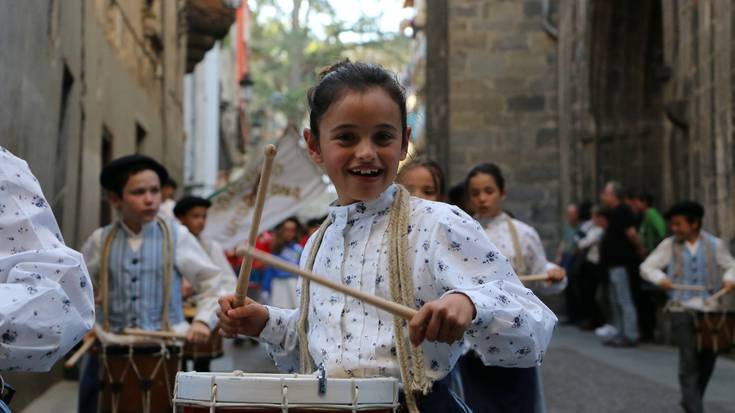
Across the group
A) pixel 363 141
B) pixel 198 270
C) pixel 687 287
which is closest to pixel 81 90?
pixel 198 270

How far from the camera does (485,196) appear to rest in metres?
6.91

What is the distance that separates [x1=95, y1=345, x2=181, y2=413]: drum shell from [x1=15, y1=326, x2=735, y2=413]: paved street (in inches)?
82.7

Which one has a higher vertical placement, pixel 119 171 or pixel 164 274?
pixel 119 171

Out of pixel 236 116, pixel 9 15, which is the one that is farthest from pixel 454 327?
pixel 236 116

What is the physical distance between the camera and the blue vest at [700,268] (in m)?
8.82

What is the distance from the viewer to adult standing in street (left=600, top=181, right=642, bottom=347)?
1409 cm

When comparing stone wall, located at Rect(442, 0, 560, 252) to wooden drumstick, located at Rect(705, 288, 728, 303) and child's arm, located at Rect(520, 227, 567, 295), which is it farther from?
child's arm, located at Rect(520, 227, 567, 295)

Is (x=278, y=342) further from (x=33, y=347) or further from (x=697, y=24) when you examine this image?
(x=697, y=24)

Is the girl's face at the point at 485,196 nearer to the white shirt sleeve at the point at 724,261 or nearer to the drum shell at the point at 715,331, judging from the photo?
the drum shell at the point at 715,331

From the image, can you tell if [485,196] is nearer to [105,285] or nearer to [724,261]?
[105,285]

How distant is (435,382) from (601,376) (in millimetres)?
7971

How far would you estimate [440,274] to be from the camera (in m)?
2.90

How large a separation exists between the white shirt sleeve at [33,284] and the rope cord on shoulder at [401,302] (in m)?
0.62

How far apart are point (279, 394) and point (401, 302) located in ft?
1.62
